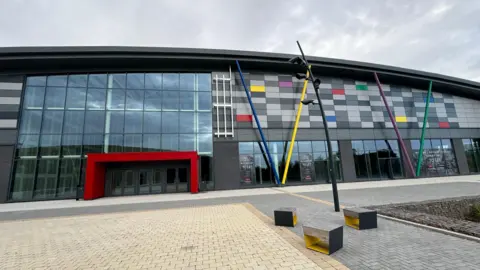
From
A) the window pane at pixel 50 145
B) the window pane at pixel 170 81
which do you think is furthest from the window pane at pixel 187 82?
the window pane at pixel 50 145

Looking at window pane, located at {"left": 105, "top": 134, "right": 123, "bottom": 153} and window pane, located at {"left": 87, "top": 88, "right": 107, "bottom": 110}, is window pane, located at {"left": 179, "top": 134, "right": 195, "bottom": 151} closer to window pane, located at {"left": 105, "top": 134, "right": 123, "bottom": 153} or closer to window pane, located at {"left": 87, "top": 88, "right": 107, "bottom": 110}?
window pane, located at {"left": 105, "top": 134, "right": 123, "bottom": 153}

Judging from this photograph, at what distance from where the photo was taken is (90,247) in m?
6.06

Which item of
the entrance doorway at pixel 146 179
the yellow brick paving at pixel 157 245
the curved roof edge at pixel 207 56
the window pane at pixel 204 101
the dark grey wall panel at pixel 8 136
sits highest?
the curved roof edge at pixel 207 56

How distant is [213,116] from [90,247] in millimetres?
16080

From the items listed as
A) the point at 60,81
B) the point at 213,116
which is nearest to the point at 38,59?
the point at 60,81

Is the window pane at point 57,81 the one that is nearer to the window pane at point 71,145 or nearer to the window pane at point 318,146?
the window pane at point 71,145

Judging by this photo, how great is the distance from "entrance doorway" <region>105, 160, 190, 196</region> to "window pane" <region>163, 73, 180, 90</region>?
773cm

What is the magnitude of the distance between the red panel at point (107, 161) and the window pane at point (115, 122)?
9.07 feet

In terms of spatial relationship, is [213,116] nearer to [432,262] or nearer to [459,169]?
[432,262]

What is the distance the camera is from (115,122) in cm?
1958

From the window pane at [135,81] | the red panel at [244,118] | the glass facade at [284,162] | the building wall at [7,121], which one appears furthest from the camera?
the red panel at [244,118]

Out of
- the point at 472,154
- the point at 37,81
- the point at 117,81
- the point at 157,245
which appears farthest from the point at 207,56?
the point at 472,154

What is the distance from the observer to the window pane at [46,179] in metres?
17.7

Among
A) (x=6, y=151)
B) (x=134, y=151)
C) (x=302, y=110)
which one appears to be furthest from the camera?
(x=302, y=110)
